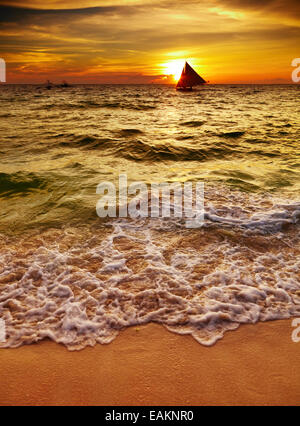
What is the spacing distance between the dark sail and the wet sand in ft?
227

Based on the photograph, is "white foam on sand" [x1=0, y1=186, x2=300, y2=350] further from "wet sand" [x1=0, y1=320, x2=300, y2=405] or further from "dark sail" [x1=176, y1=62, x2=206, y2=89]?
"dark sail" [x1=176, y1=62, x2=206, y2=89]

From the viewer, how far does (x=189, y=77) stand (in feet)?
212

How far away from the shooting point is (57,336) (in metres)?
2.89

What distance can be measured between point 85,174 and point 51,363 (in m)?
6.28

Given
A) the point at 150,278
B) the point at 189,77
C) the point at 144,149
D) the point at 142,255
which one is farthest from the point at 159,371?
the point at 189,77

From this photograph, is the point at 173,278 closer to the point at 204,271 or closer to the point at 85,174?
the point at 204,271

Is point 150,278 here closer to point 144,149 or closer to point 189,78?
point 144,149

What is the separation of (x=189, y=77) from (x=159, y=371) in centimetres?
7060

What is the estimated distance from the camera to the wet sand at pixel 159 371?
2.30 metres

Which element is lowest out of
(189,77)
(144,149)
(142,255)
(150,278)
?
(150,278)

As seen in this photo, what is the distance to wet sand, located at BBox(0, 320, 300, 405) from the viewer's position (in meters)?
2.30

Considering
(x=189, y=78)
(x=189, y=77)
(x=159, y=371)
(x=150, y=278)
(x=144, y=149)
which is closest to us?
(x=159, y=371)

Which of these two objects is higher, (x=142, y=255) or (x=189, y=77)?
(x=189, y=77)

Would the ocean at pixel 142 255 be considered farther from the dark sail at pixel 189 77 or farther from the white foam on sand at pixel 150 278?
A: the dark sail at pixel 189 77
